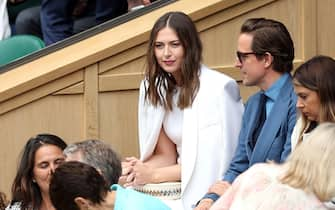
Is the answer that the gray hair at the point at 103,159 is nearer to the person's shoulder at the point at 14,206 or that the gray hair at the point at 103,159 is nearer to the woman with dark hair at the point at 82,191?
the woman with dark hair at the point at 82,191

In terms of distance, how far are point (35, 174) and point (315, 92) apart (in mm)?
1970


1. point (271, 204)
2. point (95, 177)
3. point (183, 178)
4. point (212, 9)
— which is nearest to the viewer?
point (271, 204)

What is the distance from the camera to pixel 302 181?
4641mm

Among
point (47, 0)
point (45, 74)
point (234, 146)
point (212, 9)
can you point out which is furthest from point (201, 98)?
point (47, 0)

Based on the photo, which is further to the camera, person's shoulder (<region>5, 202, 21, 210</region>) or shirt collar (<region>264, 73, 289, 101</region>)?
person's shoulder (<region>5, 202, 21, 210</region>)

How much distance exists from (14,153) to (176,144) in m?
1.84

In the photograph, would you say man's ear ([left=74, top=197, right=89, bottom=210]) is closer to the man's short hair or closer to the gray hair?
the gray hair

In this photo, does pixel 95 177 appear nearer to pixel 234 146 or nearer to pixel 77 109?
pixel 234 146

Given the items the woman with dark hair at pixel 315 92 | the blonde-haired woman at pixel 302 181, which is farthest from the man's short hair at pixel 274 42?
the blonde-haired woman at pixel 302 181

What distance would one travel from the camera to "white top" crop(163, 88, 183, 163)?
6660 mm

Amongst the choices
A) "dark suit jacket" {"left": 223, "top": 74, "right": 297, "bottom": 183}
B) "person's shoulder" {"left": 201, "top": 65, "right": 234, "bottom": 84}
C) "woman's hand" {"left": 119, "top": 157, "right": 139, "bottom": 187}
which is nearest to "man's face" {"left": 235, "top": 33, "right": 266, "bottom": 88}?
"dark suit jacket" {"left": 223, "top": 74, "right": 297, "bottom": 183}

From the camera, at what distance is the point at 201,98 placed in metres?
6.58

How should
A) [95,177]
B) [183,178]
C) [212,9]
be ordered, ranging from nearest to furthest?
[95,177], [183,178], [212,9]

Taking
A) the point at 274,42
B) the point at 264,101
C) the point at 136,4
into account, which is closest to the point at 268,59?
the point at 274,42
